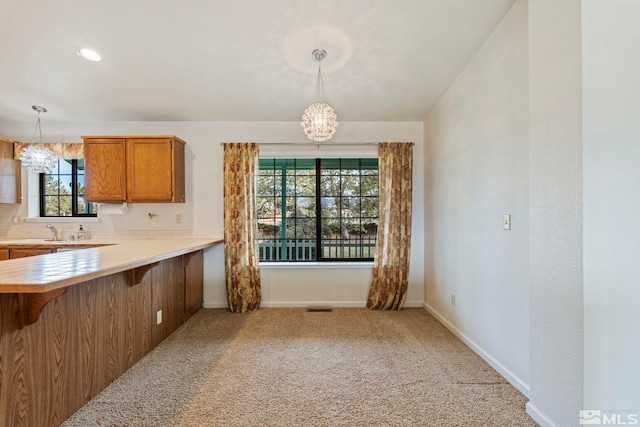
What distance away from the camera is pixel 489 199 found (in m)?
2.12

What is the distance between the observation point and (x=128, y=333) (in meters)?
2.12

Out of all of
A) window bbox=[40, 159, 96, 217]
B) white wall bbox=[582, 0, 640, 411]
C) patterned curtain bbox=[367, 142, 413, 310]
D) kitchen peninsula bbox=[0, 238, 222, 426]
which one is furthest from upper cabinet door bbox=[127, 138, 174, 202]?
white wall bbox=[582, 0, 640, 411]

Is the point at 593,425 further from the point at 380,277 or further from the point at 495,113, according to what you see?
the point at 380,277

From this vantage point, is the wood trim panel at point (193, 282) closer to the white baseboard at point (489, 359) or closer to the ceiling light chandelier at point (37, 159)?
the ceiling light chandelier at point (37, 159)

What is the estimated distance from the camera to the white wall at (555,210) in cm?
128

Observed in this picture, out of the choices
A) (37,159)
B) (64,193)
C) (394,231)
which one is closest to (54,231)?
(64,193)

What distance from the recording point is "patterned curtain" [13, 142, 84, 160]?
11.4 feet

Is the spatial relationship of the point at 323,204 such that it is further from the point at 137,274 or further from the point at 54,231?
the point at 54,231

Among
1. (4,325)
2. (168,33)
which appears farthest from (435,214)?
(4,325)

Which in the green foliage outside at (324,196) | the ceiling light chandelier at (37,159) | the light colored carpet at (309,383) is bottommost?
the light colored carpet at (309,383)

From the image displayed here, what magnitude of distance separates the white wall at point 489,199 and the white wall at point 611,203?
495 millimetres

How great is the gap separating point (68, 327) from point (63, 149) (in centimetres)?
301

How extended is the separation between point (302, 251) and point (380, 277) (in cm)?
114

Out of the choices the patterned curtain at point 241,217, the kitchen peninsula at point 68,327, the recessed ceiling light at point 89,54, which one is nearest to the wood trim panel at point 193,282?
the patterned curtain at point 241,217
